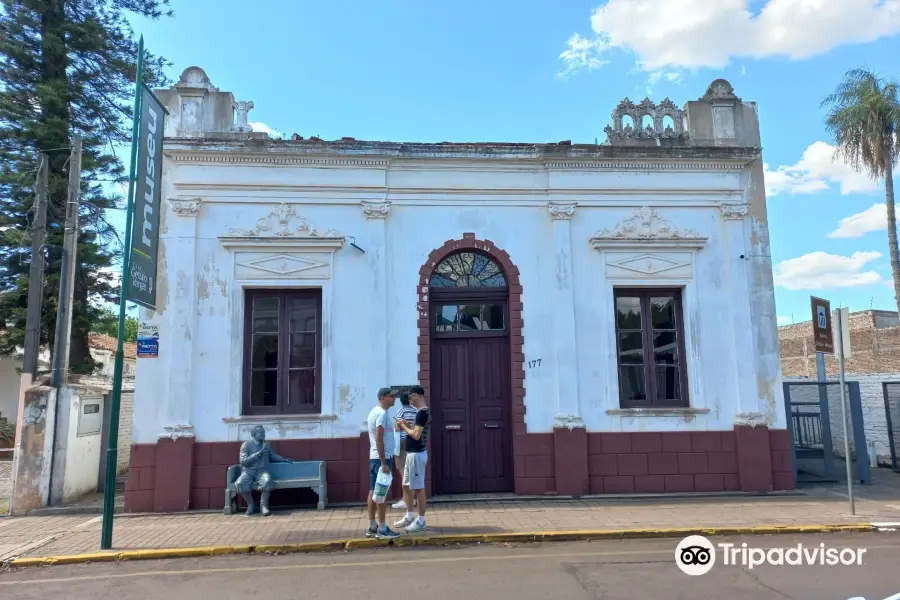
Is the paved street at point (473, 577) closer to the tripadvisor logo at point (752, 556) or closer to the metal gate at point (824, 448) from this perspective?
the tripadvisor logo at point (752, 556)

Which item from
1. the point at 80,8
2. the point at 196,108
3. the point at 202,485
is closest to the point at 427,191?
the point at 196,108

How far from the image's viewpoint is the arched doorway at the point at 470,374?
9891 millimetres

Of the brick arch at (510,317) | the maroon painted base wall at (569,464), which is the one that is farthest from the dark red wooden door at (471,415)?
the maroon painted base wall at (569,464)

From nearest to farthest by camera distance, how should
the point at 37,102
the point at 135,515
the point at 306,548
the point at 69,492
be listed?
the point at 306,548 → the point at 135,515 → the point at 69,492 → the point at 37,102

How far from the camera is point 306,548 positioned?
7.04 m

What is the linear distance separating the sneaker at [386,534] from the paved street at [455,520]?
31 cm

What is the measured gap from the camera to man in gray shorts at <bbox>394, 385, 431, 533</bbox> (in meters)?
7.52

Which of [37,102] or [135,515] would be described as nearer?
[135,515]

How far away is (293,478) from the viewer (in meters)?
9.11

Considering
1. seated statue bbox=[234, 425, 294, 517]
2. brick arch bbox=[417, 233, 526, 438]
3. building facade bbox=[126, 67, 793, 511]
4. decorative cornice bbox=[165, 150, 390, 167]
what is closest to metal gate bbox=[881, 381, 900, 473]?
building facade bbox=[126, 67, 793, 511]

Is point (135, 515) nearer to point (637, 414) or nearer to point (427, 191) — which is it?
point (427, 191)

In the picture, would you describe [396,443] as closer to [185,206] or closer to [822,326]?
[185,206]

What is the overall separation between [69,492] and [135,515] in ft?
5.68

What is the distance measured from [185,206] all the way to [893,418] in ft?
45.5
